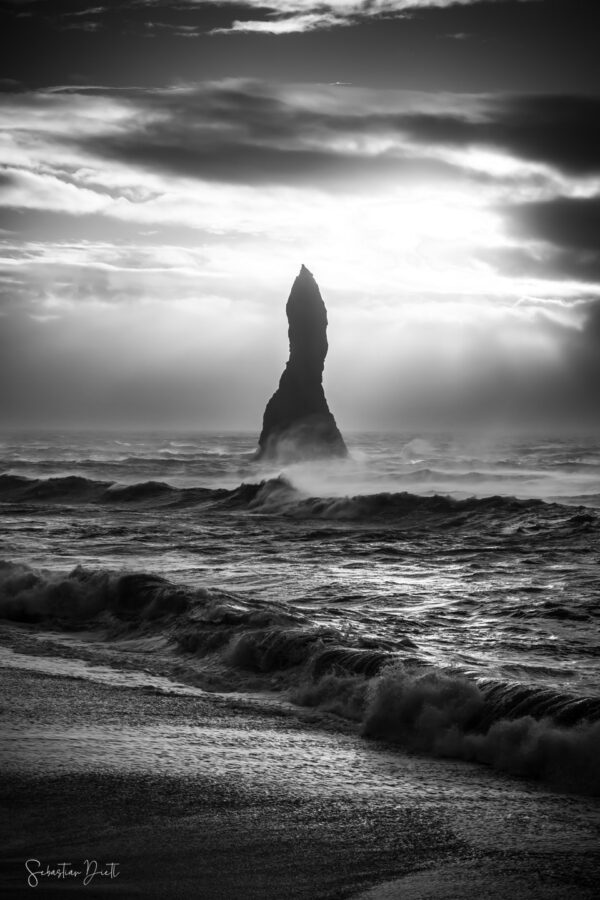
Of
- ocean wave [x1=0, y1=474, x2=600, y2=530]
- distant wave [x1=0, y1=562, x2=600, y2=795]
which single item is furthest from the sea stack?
distant wave [x1=0, y1=562, x2=600, y2=795]

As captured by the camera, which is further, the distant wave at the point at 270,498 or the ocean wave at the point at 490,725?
the distant wave at the point at 270,498

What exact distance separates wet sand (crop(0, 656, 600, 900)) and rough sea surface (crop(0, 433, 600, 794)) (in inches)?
24.9

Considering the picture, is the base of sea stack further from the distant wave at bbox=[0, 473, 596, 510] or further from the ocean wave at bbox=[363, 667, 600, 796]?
the ocean wave at bbox=[363, 667, 600, 796]

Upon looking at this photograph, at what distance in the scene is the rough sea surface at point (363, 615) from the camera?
6.95 metres

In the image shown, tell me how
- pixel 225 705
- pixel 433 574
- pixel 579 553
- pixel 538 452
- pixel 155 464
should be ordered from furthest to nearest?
pixel 538 452 → pixel 155 464 → pixel 579 553 → pixel 433 574 → pixel 225 705

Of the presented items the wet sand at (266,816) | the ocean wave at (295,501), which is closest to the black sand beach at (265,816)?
the wet sand at (266,816)

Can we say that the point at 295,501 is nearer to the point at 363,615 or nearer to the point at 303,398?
the point at 363,615

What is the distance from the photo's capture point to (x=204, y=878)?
13.8 feet

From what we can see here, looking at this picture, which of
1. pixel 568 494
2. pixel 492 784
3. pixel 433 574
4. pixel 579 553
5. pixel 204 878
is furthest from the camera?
pixel 568 494

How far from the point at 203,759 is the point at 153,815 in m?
1.07

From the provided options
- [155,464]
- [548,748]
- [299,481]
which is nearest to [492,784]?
[548,748]

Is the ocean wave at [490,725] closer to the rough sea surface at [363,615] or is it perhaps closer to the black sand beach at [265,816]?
the rough sea surface at [363,615]

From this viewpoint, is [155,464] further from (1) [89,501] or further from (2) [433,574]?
(2) [433,574]

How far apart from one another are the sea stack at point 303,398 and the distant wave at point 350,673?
44541mm
